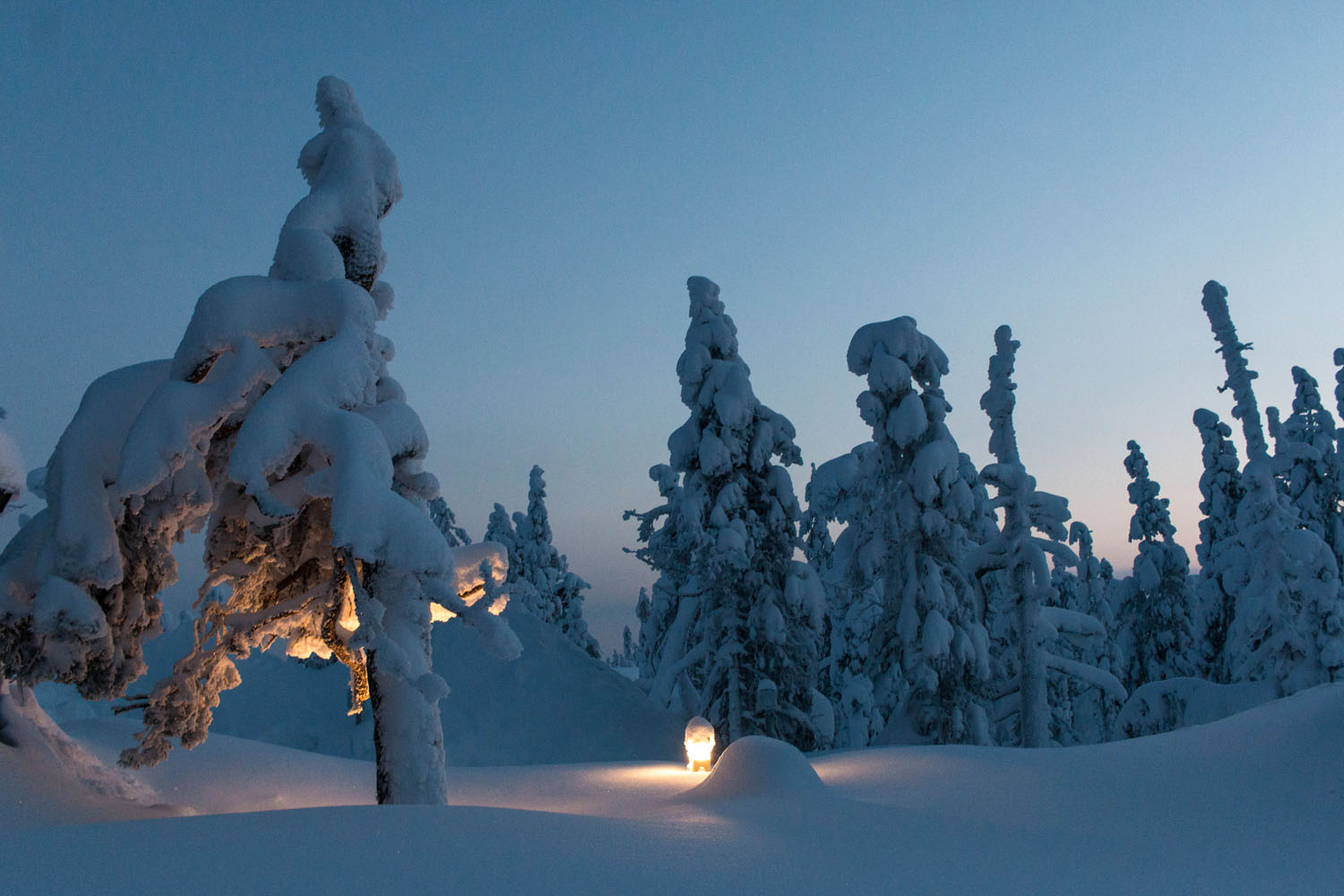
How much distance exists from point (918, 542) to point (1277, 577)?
27.3ft

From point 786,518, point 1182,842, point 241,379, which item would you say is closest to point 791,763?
point 1182,842

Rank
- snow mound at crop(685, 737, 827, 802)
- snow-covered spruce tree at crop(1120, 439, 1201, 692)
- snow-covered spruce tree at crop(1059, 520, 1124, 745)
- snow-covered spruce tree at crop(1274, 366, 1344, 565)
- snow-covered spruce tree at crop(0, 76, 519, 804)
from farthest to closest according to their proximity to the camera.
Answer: snow-covered spruce tree at crop(1120, 439, 1201, 692)
snow-covered spruce tree at crop(1274, 366, 1344, 565)
snow-covered spruce tree at crop(1059, 520, 1124, 745)
snow mound at crop(685, 737, 827, 802)
snow-covered spruce tree at crop(0, 76, 519, 804)

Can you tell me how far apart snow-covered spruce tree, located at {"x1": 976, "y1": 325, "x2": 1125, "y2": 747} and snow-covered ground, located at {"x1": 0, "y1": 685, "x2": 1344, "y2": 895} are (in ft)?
30.0

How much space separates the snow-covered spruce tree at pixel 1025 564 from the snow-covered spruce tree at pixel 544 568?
778 inches

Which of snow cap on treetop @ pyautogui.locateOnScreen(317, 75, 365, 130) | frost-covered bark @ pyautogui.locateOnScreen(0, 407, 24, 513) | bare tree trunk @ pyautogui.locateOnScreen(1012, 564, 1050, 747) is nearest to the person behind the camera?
frost-covered bark @ pyautogui.locateOnScreen(0, 407, 24, 513)

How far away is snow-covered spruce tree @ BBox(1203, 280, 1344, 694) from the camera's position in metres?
19.4

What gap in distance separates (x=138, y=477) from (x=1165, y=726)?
2515 cm

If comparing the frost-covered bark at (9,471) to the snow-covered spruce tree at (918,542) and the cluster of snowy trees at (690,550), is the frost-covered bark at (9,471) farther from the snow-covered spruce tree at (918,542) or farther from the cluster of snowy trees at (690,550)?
the snow-covered spruce tree at (918,542)

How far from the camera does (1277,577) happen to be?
65.5ft

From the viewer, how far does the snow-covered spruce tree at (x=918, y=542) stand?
19.4 meters

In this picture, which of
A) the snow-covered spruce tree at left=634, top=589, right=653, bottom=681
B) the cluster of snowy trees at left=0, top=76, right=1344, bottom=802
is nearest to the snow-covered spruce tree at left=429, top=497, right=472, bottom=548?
the cluster of snowy trees at left=0, top=76, right=1344, bottom=802

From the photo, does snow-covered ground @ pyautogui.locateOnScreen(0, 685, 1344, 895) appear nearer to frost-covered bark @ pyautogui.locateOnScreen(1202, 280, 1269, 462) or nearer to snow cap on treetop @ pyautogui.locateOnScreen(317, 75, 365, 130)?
snow cap on treetop @ pyautogui.locateOnScreen(317, 75, 365, 130)

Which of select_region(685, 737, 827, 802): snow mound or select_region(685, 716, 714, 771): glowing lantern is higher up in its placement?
select_region(685, 737, 827, 802): snow mound

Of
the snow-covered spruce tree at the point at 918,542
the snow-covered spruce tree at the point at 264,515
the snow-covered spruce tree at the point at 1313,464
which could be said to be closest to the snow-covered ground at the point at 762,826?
the snow-covered spruce tree at the point at 264,515
